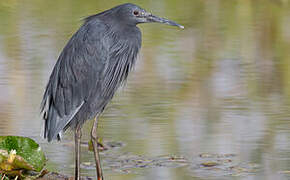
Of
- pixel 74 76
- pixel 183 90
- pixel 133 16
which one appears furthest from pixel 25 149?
pixel 183 90

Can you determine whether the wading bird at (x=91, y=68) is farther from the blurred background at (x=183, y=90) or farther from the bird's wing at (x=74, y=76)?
the blurred background at (x=183, y=90)

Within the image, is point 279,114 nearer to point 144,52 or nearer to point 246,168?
point 246,168

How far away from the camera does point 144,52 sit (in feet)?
30.3

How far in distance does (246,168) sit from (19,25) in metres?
7.04

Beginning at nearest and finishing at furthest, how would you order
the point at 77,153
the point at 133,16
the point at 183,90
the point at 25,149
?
the point at 25,149, the point at 77,153, the point at 133,16, the point at 183,90

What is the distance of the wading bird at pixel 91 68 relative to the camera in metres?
4.79

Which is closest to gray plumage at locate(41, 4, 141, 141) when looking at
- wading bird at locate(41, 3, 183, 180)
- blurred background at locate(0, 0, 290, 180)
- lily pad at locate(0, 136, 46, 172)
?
wading bird at locate(41, 3, 183, 180)

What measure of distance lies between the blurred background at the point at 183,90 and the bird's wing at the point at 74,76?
1.56 ft

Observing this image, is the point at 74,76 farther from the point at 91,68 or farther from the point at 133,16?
the point at 133,16

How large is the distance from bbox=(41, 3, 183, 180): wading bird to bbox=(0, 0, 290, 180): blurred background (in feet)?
1.56

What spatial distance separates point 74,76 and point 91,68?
0.40ft

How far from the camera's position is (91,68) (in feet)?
15.9

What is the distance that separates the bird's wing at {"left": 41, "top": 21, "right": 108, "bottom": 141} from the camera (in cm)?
478

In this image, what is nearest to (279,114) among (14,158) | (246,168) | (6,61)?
(246,168)
